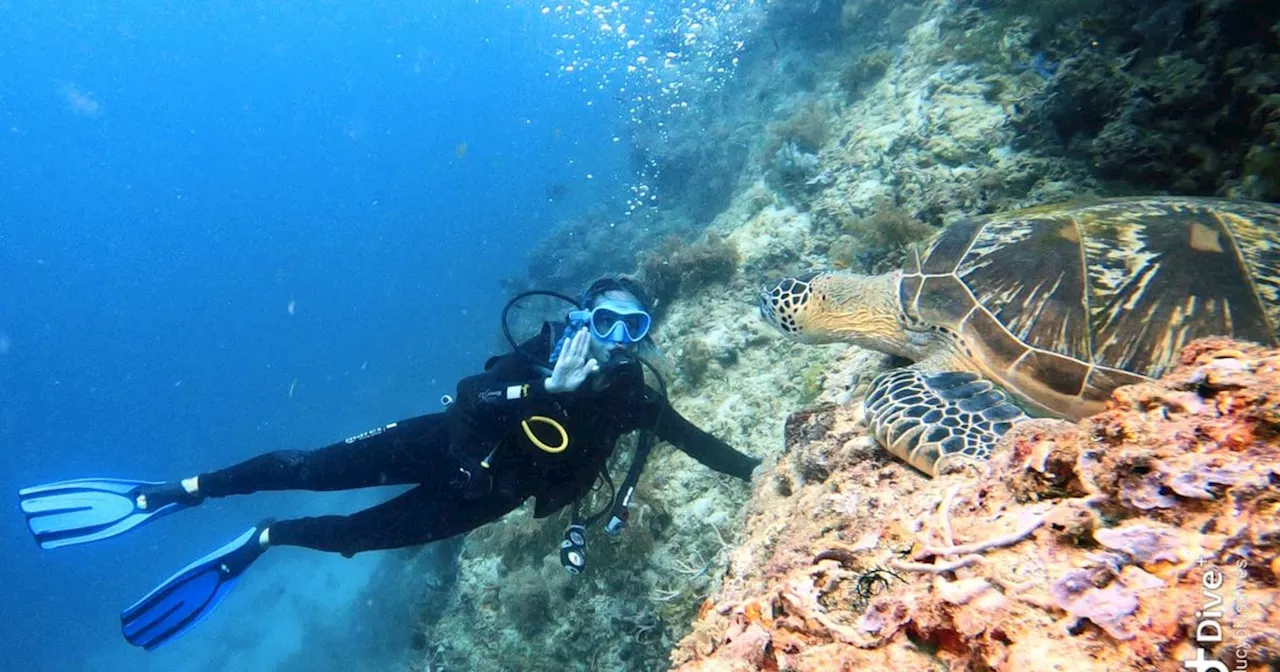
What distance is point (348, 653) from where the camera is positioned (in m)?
12.0

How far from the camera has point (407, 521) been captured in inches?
166

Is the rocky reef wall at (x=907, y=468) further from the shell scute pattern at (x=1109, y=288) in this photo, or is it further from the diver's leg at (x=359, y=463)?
the diver's leg at (x=359, y=463)

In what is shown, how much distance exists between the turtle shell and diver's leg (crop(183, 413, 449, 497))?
3734 mm

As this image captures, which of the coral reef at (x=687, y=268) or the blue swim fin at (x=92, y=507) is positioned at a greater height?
the blue swim fin at (x=92, y=507)

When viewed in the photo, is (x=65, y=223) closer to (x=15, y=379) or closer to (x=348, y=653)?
(x=15, y=379)

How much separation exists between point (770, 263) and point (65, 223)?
130282 mm

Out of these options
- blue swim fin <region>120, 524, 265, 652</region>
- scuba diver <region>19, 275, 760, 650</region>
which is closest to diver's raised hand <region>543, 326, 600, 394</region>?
scuba diver <region>19, 275, 760, 650</region>

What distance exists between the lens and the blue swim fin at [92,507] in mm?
4715

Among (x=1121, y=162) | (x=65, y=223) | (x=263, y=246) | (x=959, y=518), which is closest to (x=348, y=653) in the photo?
(x=959, y=518)

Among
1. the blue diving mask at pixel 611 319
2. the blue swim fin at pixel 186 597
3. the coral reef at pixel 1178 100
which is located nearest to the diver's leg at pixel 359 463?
the blue swim fin at pixel 186 597

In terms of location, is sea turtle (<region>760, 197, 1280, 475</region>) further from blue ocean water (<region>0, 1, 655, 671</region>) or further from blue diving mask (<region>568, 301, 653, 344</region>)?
blue ocean water (<region>0, 1, 655, 671</region>)

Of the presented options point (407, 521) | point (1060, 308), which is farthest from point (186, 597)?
point (1060, 308)

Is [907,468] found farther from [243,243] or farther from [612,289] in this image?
[243,243]

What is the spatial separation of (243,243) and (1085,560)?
109 meters
